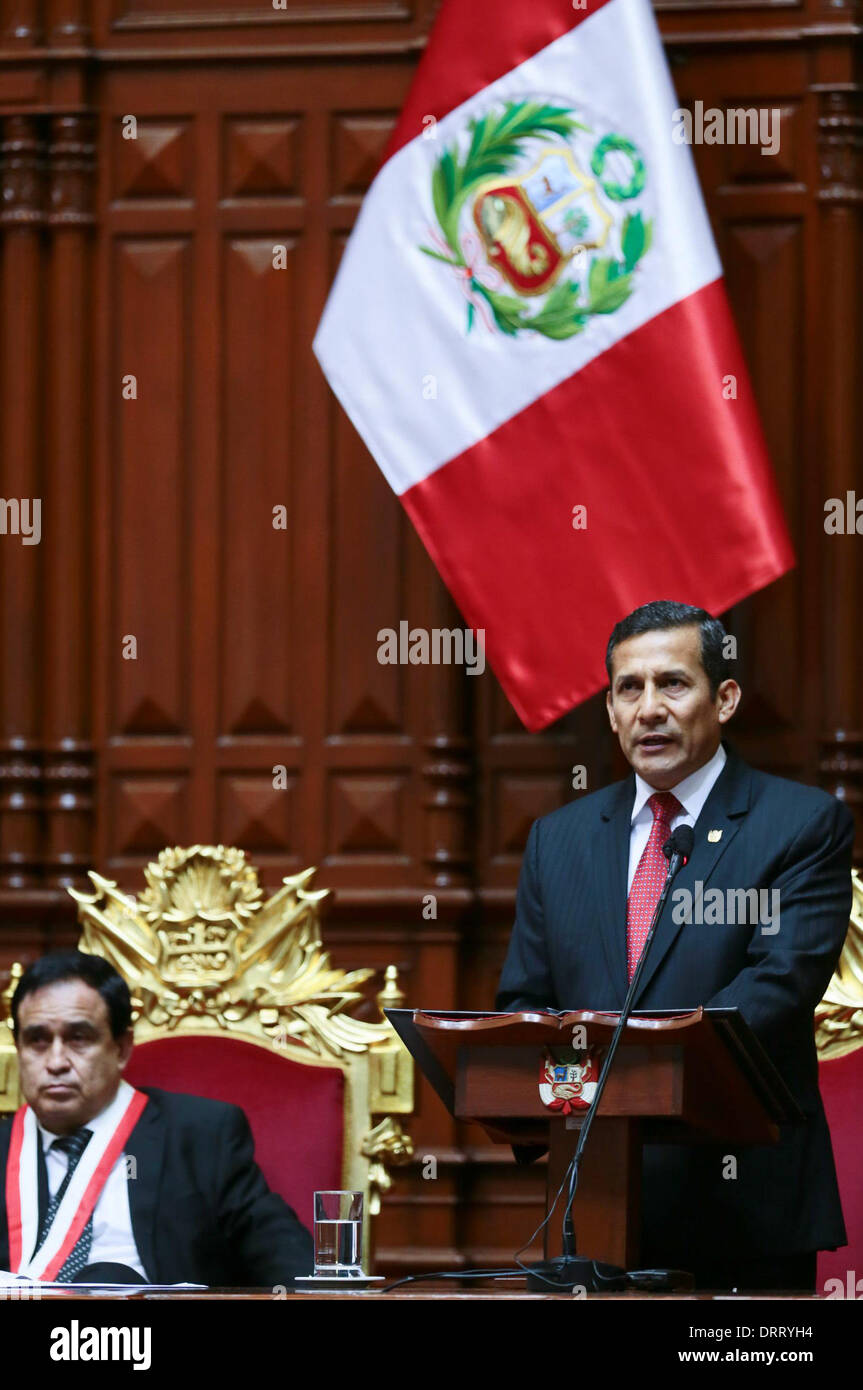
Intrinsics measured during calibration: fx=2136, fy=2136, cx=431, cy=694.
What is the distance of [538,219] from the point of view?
4.36 metres

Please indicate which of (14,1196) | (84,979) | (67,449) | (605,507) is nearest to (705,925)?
(84,979)

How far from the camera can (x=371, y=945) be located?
4703 millimetres

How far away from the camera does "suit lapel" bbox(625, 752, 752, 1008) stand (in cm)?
290

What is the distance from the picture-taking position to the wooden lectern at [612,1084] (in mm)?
2424

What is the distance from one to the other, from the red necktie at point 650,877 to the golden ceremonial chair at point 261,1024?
0.63m

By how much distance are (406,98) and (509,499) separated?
0.96 meters

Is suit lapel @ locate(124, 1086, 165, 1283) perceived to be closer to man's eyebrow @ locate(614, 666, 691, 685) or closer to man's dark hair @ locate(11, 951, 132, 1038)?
man's dark hair @ locate(11, 951, 132, 1038)

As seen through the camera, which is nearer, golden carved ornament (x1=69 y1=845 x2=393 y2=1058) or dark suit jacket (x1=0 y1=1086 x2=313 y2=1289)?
dark suit jacket (x1=0 y1=1086 x2=313 y2=1289)

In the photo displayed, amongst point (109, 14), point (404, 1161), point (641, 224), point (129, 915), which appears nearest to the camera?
point (404, 1161)

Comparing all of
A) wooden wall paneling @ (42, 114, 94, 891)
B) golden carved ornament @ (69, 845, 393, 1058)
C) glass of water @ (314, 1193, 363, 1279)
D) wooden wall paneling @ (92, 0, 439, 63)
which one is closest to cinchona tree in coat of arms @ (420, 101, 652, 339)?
wooden wall paneling @ (92, 0, 439, 63)

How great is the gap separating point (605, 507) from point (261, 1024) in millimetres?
1317

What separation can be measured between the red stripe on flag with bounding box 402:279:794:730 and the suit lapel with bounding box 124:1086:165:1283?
129 centimetres
